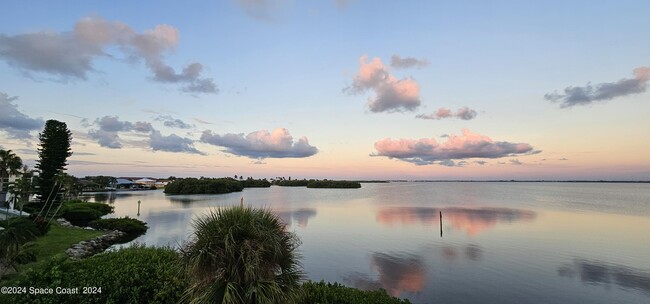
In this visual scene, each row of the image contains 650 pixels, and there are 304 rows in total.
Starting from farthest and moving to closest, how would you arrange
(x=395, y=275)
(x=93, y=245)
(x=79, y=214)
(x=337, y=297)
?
(x=79, y=214) → (x=93, y=245) → (x=395, y=275) → (x=337, y=297)

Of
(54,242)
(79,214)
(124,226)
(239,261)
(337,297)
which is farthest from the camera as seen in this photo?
(79,214)

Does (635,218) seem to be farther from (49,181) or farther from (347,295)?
(49,181)

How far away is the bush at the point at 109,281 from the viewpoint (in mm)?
9508

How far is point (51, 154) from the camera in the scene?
48312 millimetres

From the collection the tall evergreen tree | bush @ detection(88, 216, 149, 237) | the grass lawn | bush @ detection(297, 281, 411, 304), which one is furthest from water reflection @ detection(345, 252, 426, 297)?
the tall evergreen tree

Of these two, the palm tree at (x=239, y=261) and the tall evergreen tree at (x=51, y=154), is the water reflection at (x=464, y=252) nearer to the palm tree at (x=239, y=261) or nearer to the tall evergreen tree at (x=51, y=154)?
the palm tree at (x=239, y=261)

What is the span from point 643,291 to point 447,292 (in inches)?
446

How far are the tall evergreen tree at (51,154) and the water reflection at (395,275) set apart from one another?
47258mm

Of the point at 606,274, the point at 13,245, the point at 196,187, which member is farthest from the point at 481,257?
the point at 196,187

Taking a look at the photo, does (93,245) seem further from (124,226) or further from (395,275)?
(395,275)

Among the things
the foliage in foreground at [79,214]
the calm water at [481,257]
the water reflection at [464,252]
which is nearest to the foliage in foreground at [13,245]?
the calm water at [481,257]

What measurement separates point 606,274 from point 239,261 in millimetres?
26274

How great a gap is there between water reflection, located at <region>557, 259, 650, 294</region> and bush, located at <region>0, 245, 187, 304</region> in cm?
2410

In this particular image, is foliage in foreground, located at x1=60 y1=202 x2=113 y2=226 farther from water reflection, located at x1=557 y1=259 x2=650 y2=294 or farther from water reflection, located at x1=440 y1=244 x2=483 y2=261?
water reflection, located at x1=557 y1=259 x2=650 y2=294
